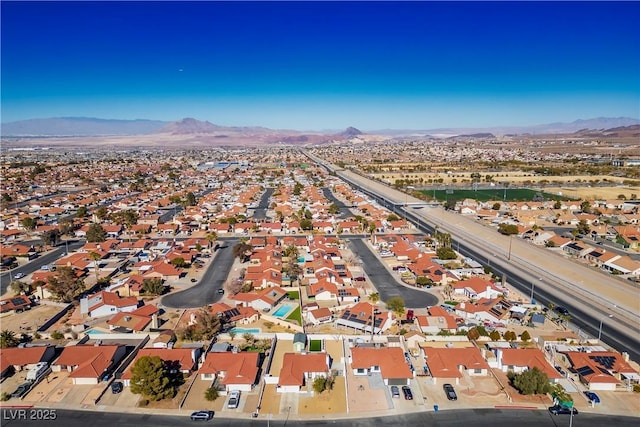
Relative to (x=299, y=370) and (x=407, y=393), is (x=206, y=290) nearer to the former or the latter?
(x=299, y=370)

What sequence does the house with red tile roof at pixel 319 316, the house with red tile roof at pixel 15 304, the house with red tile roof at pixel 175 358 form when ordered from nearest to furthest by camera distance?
the house with red tile roof at pixel 175 358 < the house with red tile roof at pixel 319 316 < the house with red tile roof at pixel 15 304

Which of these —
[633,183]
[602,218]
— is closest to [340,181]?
[602,218]

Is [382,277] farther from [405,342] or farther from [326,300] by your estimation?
[405,342]

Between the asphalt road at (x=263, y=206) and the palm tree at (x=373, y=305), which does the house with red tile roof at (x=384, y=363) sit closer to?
the palm tree at (x=373, y=305)

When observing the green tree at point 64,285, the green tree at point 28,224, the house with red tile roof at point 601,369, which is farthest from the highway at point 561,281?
the green tree at point 28,224

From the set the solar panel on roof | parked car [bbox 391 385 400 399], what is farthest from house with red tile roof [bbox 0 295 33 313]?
the solar panel on roof
